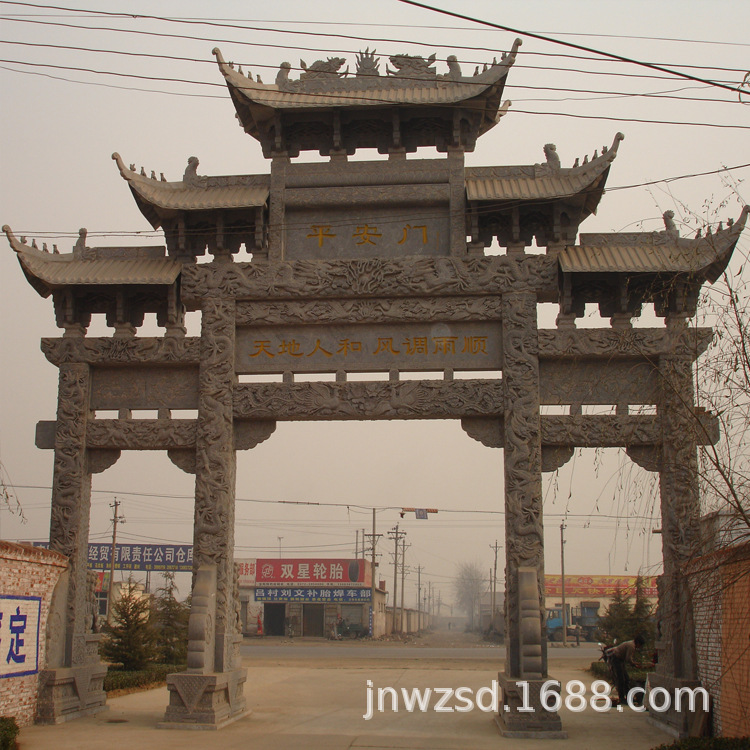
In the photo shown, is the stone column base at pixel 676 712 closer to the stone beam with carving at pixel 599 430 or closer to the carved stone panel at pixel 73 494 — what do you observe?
the stone beam with carving at pixel 599 430

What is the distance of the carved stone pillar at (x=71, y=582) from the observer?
10.3m

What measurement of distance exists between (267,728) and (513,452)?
432 centimetres

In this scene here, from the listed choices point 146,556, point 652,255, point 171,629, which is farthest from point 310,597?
point 652,255

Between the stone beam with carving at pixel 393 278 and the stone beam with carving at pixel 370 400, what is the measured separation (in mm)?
1179

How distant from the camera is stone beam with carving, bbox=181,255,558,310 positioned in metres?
10.8

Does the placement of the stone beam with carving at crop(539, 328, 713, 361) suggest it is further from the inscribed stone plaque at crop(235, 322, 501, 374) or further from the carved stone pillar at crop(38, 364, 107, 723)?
the carved stone pillar at crop(38, 364, 107, 723)

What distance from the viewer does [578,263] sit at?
10.7 metres

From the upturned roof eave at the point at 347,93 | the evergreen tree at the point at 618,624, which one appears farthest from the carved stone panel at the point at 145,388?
the evergreen tree at the point at 618,624

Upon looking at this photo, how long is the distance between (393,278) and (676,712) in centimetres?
601

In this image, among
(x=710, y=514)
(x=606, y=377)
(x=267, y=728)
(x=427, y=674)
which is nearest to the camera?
(x=710, y=514)

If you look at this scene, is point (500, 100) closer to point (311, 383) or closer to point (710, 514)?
point (311, 383)

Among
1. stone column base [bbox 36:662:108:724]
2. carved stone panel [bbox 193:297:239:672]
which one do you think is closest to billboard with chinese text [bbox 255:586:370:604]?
stone column base [bbox 36:662:108:724]

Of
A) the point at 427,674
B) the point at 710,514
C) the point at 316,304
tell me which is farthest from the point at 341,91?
the point at 427,674

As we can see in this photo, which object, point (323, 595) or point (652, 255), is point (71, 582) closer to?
point (652, 255)
